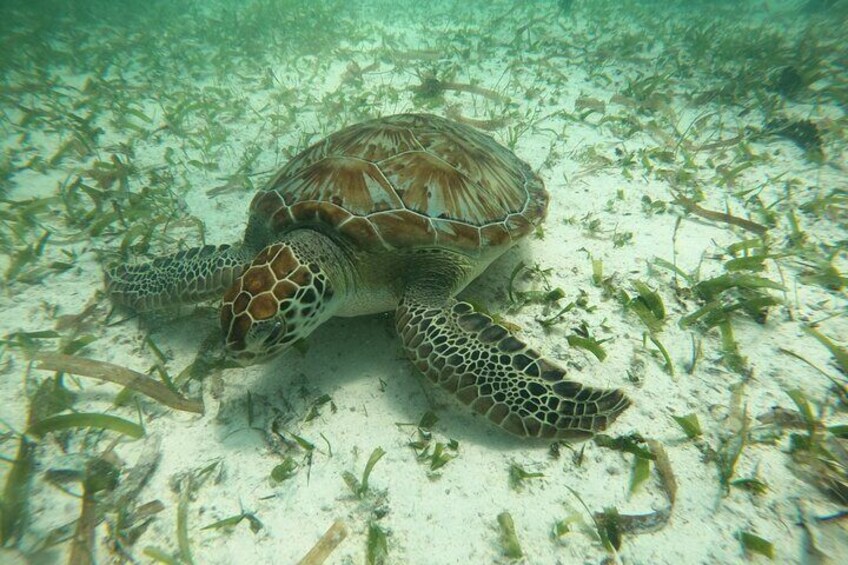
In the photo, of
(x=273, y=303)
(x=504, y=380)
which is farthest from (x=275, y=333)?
(x=504, y=380)

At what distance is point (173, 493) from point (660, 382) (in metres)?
2.79

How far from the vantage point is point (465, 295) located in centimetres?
307

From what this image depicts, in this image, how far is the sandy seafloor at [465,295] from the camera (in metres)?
1.86

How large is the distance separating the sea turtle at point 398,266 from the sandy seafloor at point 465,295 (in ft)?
0.86

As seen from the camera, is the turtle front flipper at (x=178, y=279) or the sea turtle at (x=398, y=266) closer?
the sea turtle at (x=398, y=266)

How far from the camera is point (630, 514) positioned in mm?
1829

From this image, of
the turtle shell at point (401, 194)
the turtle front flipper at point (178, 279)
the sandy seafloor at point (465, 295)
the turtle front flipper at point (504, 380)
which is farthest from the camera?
the turtle front flipper at point (178, 279)

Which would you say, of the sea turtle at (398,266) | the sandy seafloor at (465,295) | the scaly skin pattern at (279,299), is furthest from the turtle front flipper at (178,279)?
the scaly skin pattern at (279,299)

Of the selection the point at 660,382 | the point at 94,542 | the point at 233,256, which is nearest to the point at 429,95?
the point at 233,256

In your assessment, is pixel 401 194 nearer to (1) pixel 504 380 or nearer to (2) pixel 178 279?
(1) pixel 504 380

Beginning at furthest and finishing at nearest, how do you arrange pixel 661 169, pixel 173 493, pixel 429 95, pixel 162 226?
pixel 429 95 < pixel 661 169 < pixel 162 226 < pixel 173 493

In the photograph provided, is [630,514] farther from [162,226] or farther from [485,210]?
[162,226]

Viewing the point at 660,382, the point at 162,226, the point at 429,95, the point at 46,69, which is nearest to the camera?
the point at 660,382

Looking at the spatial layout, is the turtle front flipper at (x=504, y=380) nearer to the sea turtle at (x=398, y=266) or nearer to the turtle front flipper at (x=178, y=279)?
the sea turtle at (x=398, y=266)
